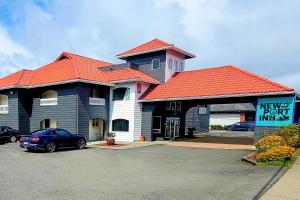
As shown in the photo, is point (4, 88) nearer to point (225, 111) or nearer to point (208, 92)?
point (208, 92)

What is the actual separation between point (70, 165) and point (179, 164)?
5.13 metres

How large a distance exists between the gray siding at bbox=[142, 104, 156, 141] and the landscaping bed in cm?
1127

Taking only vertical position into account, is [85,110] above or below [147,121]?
above

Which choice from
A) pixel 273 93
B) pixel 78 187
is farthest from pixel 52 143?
pixel 273 93

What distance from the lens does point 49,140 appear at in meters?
18.1

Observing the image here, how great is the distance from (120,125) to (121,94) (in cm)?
287

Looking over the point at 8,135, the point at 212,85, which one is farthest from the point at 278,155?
the point at 8,135

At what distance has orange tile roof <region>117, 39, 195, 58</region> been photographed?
87.2 ft

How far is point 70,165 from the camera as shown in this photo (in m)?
13.2

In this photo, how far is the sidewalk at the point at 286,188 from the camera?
7.45 m

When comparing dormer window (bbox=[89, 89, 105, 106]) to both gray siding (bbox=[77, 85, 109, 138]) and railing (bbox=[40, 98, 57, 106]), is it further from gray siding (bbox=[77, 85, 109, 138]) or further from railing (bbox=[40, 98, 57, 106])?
railing (bbox=[40, 98, 57, 106])

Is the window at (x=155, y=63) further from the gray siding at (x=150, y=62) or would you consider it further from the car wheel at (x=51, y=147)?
the car wheel at (x=51, y=147)

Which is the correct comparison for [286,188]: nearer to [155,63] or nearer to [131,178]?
[131,178]

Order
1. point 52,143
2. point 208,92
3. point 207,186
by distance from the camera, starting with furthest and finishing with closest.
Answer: point 208,92 < point 52,143 < point 207,186
